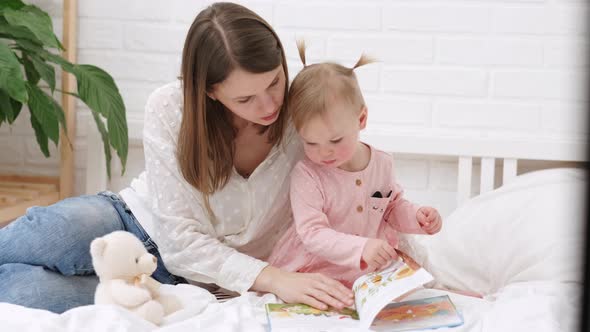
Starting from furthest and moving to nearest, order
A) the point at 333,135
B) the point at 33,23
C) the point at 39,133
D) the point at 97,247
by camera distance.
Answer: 1. the point at 39,133
2. the point at 33,23
3. the point at 333,135
4. the point at 97,247

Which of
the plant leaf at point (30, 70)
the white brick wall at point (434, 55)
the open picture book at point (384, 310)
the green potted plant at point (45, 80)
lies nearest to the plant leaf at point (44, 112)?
the green potted plant at point (45, 80)

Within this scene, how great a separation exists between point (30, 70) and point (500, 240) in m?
1.24

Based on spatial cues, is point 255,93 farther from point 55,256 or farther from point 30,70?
point 30,70

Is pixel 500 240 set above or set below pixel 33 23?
below

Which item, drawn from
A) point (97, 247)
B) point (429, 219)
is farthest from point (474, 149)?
point (97, 247)

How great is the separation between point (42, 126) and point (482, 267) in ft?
3.58

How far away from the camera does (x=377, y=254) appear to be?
1079 mm

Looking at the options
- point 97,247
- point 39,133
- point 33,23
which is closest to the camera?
point 97,247

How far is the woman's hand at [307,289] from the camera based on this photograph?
110 cm

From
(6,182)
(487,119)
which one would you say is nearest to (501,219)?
(487,119)

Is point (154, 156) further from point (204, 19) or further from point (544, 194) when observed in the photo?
point (544, 194)

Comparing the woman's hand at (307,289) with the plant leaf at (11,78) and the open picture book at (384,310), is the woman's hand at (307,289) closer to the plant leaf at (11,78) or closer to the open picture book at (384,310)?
the open picture book at (384,310)

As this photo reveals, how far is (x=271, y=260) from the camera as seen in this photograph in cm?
128

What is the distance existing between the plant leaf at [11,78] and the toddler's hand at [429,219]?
2.91 ft
